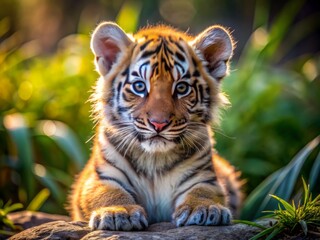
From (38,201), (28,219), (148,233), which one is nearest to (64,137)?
(38,201)

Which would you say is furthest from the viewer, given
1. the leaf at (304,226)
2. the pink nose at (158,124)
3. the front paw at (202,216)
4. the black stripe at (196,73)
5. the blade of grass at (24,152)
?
the blade of grass at (24,152)

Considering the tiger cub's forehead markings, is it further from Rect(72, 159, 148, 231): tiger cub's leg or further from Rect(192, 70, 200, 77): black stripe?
Rect(72, 159, 148, 231): tiger cub's leg

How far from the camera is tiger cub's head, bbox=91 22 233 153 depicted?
15.0ft

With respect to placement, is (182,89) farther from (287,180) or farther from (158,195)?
(287,180)

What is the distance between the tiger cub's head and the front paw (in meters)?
0.51

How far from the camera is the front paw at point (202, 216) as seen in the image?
168 inches

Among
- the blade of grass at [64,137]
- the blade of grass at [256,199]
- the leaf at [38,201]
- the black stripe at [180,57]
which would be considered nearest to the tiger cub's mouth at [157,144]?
the black stripe at [180,57]

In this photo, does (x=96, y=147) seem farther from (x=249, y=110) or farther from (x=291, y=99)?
(x=291, y=99)

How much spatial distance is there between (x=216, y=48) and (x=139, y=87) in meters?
0.74

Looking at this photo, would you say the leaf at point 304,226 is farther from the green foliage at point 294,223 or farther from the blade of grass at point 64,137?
the blade of grass at point 64,137

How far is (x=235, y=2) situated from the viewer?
636 inches

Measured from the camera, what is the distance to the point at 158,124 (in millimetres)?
4457

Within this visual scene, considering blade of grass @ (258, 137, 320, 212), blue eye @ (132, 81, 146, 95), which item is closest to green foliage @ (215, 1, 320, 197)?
blade of grass @ (258, 137, 320, 212)

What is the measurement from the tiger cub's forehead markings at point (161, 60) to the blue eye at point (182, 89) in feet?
0.12
